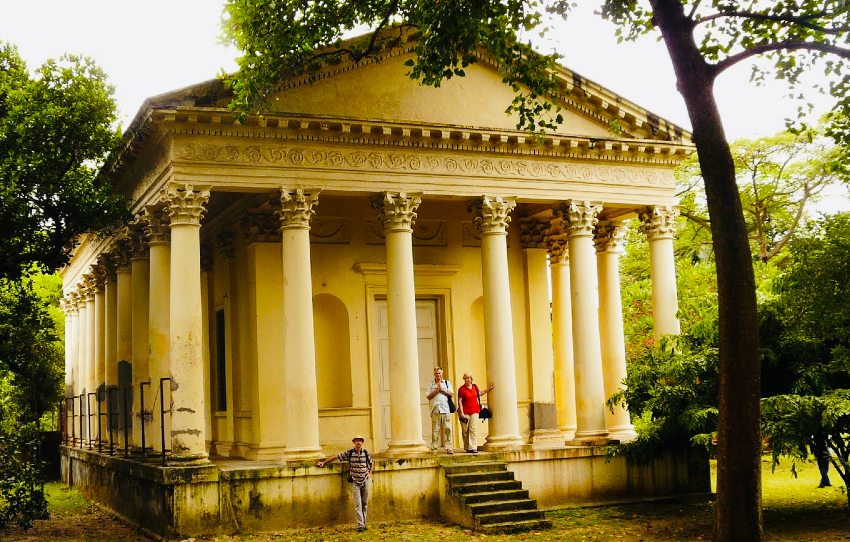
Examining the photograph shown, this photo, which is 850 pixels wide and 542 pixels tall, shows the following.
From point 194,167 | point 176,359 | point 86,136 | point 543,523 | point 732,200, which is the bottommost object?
point 543,523

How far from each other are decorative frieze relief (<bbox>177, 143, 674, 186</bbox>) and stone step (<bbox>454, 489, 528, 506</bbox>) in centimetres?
634

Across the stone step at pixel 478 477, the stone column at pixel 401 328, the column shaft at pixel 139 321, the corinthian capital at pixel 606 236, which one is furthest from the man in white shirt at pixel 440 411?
the column shaft at pixel 139 321

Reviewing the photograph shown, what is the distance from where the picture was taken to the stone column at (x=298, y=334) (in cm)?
1753

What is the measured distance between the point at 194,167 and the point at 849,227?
439 inches

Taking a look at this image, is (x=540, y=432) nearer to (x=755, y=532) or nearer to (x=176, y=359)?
(x=176, y=359)

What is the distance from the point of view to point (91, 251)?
26781mm

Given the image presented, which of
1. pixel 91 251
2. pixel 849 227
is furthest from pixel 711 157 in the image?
pixel 91 251

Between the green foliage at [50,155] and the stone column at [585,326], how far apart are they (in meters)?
9.67

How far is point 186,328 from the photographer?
17.0 metres

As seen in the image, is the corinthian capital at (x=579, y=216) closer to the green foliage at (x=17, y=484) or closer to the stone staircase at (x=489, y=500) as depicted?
the stone staircase at (x=489, y=500)

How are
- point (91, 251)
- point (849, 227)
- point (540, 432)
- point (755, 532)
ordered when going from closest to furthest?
point (755, 532)
point (849, 227)
point (540, 432)
point (91, 251)

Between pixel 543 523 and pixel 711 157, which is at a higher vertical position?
pixel 711 157

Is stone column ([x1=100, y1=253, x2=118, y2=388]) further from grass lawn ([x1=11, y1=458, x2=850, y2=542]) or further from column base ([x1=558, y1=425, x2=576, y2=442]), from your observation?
column base ([x1=558, y1=425, x2=576, y2=442])

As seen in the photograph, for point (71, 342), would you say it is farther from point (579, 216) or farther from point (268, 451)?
point (579, 216)
